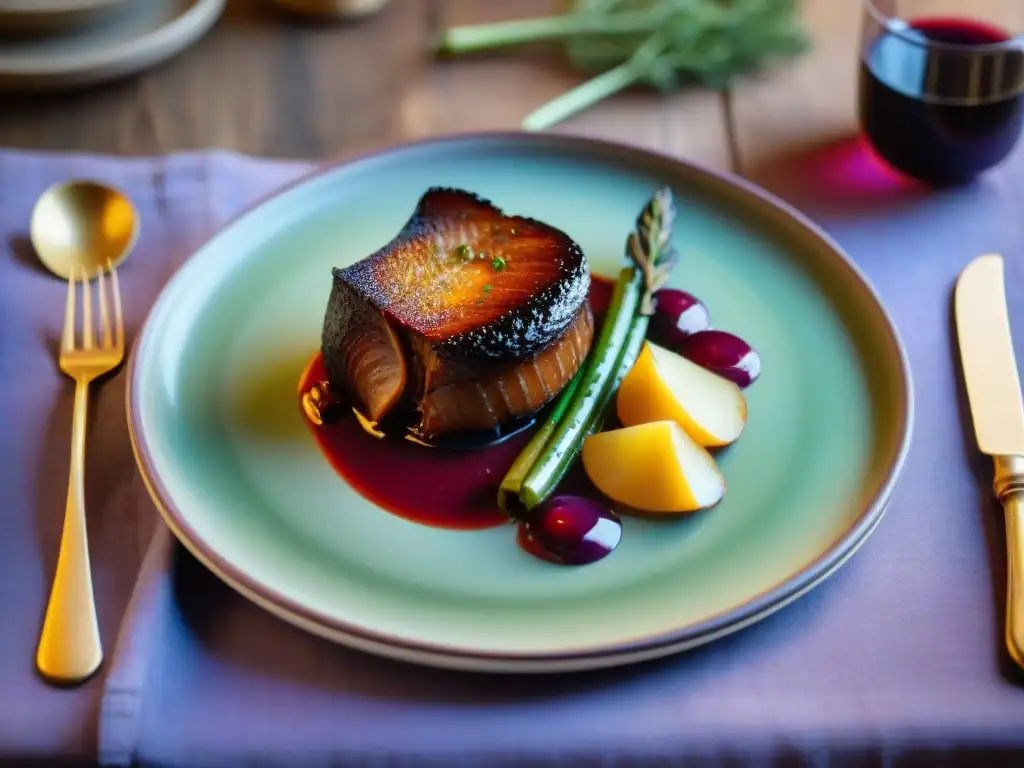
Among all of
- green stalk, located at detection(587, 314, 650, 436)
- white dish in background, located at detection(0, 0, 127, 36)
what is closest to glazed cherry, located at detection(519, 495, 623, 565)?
green stalk, located at detection(587, 314, 650, 436)

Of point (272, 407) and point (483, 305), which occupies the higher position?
point (483, 305)

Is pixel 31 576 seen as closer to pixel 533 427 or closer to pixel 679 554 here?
pixel 533 427

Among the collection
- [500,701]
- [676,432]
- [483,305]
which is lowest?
[500,701]

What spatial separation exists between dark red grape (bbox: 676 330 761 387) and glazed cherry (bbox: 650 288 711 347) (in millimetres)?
54

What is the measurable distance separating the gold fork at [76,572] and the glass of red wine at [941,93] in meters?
2.03

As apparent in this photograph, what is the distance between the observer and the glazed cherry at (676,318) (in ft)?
7.88

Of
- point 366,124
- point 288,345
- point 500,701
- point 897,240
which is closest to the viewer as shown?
point 500,701

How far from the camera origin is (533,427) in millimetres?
2258

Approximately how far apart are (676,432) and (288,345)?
90 cm

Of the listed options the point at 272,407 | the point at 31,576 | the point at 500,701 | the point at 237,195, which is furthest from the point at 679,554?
the point at 237,195

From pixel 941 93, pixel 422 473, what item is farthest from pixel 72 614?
pixel 941 93

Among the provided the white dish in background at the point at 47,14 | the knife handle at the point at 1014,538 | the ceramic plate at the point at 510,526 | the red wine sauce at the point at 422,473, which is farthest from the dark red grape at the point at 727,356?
the white dish in background at the point at 47,14

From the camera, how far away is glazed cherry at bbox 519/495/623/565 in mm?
1935

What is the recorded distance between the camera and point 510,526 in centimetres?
202
